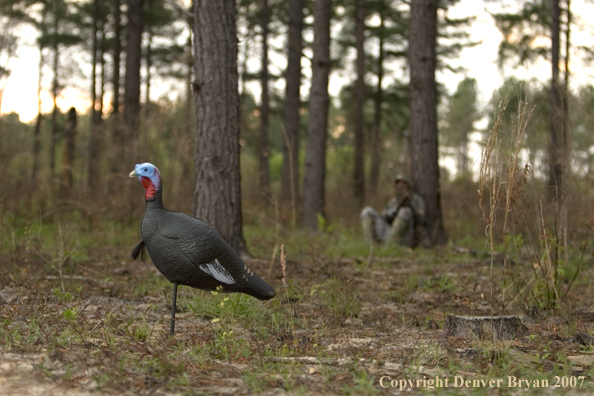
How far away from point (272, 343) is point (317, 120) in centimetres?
803

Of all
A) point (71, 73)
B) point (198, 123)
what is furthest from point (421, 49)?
point (71, 73)

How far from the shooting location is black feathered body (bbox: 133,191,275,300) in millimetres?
3988

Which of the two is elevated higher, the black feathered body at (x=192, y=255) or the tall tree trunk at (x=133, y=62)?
the tall tree trunk at (x=133, y=62)

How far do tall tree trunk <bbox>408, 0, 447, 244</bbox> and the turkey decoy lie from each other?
20.1 ft

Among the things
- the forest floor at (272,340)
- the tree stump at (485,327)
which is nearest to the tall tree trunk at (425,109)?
the forest floor at (272,340)

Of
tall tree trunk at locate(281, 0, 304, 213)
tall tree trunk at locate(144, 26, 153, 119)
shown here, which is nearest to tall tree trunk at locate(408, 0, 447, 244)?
tall tree trunk at locate(281, 0, 304, 213)

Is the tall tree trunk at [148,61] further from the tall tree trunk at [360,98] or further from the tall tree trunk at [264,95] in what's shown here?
the tall tree trunk at [360,98]

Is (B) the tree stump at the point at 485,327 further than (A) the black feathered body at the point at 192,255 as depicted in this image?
Yes

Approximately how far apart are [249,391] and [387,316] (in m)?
2.19

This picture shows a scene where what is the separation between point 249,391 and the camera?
10.2ft

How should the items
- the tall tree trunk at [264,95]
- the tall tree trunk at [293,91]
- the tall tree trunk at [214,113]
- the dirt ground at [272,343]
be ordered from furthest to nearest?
the tall tree trunk at [264,95]
the tall tree trunk at [293,91]
the tall tree trunk at [214,113]
the dirt ground at [272,343]

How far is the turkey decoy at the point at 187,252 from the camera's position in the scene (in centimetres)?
399

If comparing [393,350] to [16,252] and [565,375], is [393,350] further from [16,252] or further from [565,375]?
[16,252]

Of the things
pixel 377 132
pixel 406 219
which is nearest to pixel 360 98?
pixel 377 132
